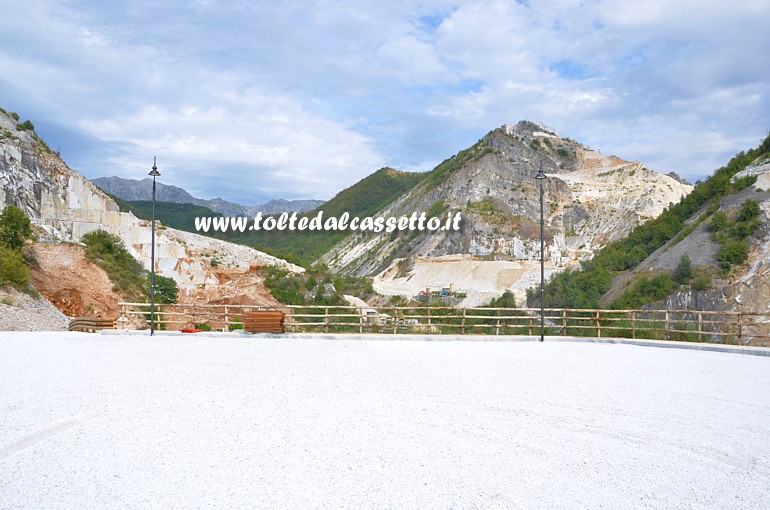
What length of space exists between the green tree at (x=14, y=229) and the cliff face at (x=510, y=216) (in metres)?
46.5

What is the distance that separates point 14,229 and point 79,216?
1391cm

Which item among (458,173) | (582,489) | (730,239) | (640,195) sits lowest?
(582,489)

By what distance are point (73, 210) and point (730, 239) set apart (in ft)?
172

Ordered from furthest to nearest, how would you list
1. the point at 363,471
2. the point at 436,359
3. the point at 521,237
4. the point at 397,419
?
the point at 521,237, the point at 436,359, the point at 397,419, the point at 363,471

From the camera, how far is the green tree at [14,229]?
37.7 metres

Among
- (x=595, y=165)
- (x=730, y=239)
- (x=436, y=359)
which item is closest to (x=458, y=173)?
(x=595, y=165)

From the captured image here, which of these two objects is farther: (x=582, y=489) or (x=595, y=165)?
(x=595, y=165)

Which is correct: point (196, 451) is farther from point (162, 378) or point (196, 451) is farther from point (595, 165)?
point (595, 165)

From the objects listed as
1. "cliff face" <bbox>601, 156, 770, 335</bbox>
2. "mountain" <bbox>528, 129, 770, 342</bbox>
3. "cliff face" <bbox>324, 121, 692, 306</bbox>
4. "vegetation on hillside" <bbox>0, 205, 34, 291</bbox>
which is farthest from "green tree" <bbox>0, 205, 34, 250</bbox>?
"cliff face" <bbox>324, 121, 692, 306</bbox>

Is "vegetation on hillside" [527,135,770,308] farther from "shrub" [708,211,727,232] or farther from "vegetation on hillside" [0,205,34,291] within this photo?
"vegetation on hillside" [0,205,34,291]

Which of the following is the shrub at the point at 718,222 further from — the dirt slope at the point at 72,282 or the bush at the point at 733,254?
the dirt slope at the point at 72,282

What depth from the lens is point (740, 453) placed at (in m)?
7.12

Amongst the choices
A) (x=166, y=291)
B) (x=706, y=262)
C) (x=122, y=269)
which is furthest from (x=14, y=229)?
(x=706, y=262)

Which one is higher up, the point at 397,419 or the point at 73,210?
the point at 73,210
